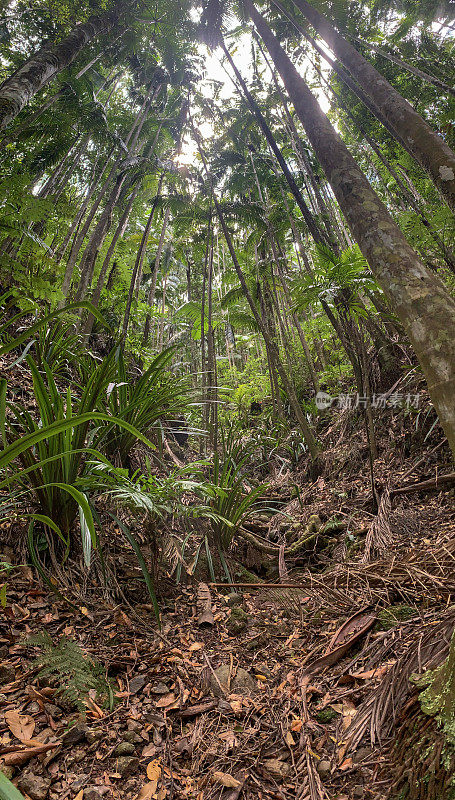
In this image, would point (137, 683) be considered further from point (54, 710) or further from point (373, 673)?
point (373, 673)

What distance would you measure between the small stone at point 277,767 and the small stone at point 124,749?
390 mm

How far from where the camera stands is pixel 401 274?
1.35m

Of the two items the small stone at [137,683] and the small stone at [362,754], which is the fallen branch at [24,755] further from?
the small stone at [362,754]

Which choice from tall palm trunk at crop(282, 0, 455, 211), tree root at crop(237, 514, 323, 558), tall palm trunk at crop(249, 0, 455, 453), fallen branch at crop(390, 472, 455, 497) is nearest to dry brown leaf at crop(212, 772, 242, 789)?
tall palm trunk at crop(249, 0, 455, 453)

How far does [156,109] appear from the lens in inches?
281

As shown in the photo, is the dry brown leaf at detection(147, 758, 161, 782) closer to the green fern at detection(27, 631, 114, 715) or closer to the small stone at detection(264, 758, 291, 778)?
the green fern at detection(27, 631, 114, 715)

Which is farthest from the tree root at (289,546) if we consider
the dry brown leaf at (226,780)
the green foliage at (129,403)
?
the dry brown leaf at (226,780)

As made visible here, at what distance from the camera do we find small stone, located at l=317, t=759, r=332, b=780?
96 centimetres

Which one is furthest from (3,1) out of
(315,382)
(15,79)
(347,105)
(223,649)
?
(223,649)

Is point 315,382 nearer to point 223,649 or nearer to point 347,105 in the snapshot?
point 223,649

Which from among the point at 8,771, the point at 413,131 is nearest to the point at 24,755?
the point at 8,771

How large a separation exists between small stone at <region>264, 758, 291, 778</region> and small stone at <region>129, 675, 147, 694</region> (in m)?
0.46

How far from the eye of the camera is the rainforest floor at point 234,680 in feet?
3.01

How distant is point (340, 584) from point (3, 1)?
7.57 m
